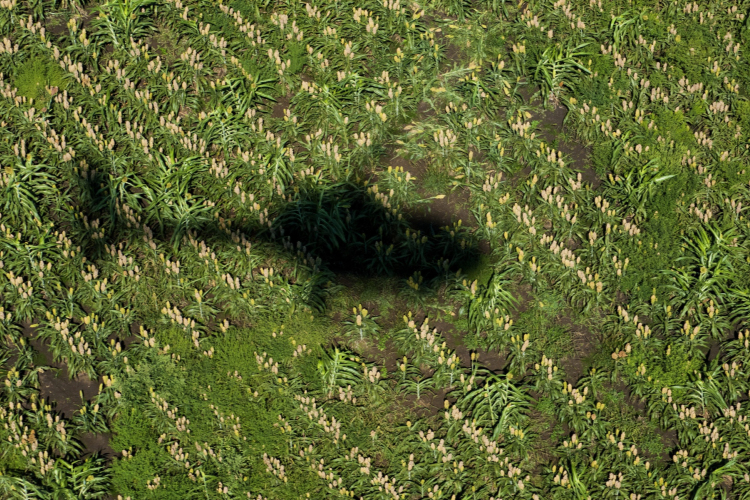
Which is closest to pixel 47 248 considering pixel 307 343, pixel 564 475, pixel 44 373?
pixel 44 373

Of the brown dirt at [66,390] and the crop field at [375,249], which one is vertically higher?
the crop field at [375,249]

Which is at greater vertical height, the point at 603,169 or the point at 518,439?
the point at 603,169

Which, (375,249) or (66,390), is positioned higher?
(375,249)

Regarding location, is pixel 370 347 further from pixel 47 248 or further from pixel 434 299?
pixel 47 248

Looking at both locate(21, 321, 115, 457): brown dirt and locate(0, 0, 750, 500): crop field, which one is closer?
locate(0, 0, 750, 500): crop field

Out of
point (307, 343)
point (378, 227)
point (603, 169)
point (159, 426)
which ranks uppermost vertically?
point (603, 169)

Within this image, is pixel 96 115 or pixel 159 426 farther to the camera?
pixel 96 115

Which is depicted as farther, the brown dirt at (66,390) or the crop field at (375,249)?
the brown dirt at (66,390)

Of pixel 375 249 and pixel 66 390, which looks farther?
pixel 375 249
